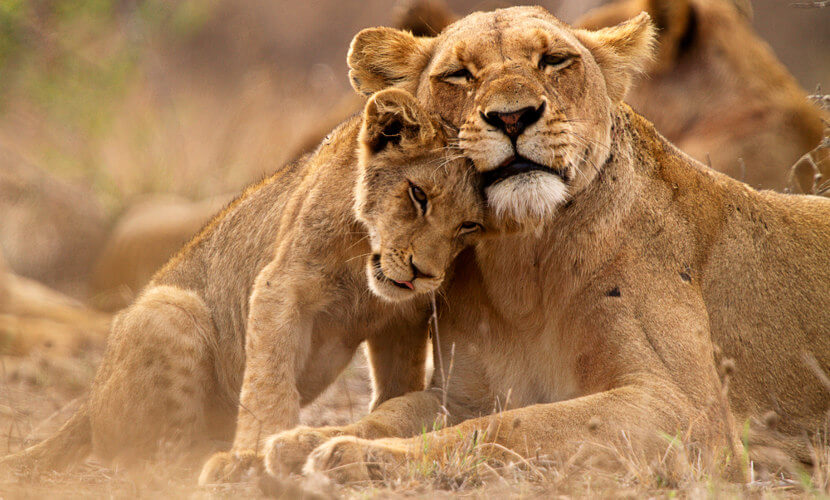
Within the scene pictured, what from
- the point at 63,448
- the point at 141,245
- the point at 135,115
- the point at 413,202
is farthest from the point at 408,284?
the point at 135,115

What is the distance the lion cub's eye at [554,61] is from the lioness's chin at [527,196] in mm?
468

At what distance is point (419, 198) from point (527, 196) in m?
0.44

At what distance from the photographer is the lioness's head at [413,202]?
3.72 meters

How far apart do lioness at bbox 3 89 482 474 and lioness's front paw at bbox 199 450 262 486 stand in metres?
0.01

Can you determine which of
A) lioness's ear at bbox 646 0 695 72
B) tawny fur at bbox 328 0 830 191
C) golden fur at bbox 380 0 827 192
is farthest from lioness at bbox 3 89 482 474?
lioness's ear at bbox 646 0 695 72

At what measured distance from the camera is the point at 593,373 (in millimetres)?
3902

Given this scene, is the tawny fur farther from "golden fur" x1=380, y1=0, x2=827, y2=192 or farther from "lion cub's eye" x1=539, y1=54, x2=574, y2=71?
"lion cub's eye" x1=539, y1=54, x2=574, y2=71

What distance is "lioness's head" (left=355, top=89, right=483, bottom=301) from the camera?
3.72 meters

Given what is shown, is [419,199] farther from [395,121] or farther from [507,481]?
[507,481]

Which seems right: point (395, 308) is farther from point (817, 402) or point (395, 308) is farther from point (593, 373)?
point (817, 402)

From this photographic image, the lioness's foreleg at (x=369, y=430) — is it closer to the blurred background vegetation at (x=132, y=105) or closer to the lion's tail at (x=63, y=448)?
the lion's tail at (x=63, y=448)

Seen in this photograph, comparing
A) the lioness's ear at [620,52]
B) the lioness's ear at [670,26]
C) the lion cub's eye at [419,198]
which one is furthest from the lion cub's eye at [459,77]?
the lioness's ear at [670,26]

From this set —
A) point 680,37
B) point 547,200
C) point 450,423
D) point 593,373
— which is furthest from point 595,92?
point 680,37

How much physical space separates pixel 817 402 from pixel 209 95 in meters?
12.3
